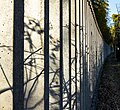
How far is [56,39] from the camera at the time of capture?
2969 millimetres

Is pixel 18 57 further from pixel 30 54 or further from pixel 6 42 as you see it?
pixel 30 54

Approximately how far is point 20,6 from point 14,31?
0.16 metres

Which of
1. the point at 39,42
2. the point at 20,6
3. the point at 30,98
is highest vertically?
the point at 20,6

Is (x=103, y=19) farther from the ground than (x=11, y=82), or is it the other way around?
(x=103, y=19)

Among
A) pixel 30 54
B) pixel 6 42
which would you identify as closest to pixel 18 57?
pixel 6 42

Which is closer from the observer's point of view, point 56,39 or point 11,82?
point 11,82

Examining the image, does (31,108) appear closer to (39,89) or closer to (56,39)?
(39,89)

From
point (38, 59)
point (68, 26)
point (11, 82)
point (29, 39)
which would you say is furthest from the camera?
point (68, 26)

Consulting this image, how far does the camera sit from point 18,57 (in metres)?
1.85

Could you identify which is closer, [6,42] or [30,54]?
[6,42]

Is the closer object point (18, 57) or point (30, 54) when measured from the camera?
point (18, 57)

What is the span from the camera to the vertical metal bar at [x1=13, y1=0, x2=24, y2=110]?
182cm

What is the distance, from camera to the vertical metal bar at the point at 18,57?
1.82 m

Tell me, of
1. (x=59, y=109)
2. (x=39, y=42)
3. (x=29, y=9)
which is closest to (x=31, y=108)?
(x=39, y=42)
